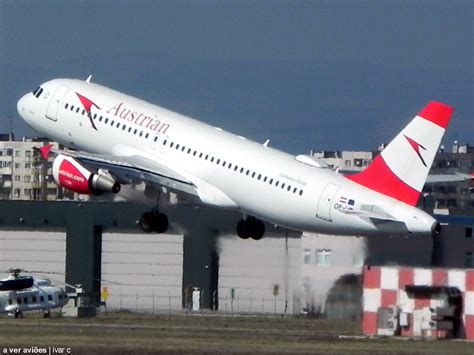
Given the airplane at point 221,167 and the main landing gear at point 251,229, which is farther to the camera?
the main landing gear at point 251,229

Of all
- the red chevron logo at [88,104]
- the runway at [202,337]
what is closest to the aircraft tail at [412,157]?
the runway at [202,337]

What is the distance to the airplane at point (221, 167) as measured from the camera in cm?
6200

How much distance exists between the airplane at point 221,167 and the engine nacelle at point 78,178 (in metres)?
0.04

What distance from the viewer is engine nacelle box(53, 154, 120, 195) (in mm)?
68625

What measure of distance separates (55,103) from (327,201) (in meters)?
14.5

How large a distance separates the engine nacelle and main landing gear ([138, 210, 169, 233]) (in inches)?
74.7

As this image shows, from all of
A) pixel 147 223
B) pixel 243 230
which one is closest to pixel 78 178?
pixel 147 223

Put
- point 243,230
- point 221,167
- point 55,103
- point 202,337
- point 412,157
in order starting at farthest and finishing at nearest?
point 55,103 < point 243,230 < point 221,167 < point 412,157 < point 202,337

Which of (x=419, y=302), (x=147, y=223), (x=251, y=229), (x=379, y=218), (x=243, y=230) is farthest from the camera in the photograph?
(x=147, y=223)

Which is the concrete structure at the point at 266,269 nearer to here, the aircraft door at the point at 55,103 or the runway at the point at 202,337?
the runway at the point at 202,337

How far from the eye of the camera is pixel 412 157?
62.2 meters

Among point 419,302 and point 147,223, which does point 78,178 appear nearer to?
point 147,223

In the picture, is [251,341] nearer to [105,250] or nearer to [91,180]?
[91,180]

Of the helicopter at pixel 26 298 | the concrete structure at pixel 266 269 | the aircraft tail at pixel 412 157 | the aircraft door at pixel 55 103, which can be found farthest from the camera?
the helicopter at pixel 26 298
